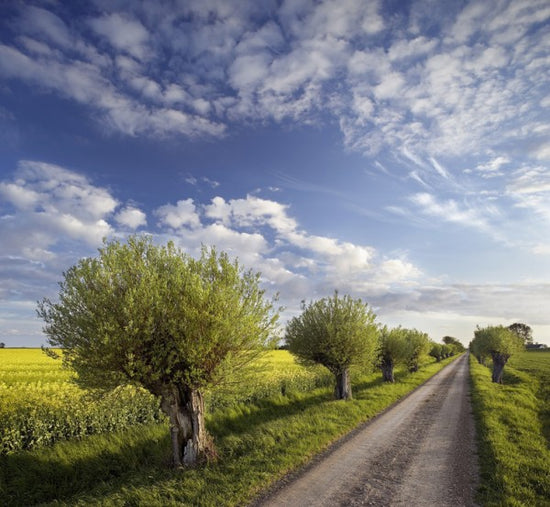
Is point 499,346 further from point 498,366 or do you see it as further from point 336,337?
point 336,337

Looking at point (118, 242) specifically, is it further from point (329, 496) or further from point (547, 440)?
point (547, 440)

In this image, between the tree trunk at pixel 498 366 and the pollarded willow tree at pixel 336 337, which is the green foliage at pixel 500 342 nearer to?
the tree trunk at pixel 498 366

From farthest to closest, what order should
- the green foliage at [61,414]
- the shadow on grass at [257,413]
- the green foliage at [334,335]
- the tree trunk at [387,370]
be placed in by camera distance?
the tree trunk at [387,370], the green foliage at [334,335], the shadow on grass at [257,413], the green foliage at [61,414]

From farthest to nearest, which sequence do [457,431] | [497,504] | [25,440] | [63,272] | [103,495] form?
[457,431], [25,440], [63,272], [103,495], [497,504]

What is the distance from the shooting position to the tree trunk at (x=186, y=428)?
13.5 metres

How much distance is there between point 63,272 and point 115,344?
11.2ft

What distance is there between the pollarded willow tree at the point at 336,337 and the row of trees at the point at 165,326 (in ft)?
51.8

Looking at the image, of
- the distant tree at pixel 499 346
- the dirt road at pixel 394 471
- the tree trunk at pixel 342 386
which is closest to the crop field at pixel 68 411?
the dirt road at pixel 394 471

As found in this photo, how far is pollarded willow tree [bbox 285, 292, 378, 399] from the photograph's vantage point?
95.8 ft

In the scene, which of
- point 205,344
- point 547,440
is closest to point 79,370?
point 205,344

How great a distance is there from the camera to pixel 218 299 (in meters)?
13.0

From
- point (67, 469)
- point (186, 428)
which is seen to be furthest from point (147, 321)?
point (67, 469)

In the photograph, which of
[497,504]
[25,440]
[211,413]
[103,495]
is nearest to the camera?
[497,504]

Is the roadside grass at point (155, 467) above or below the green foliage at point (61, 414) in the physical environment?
below
